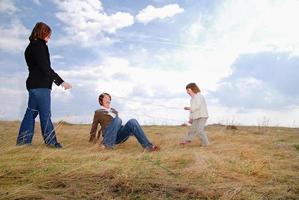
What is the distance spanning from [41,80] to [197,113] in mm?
4112

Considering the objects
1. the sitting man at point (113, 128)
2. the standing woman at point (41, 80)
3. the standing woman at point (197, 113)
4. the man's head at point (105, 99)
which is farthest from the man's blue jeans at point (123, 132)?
the standing woman at point (197, 113)

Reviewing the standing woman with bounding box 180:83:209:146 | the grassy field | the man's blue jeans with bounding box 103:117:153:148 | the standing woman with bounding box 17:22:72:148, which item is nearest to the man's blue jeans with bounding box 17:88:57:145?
the standing woman with bounding box 17:22:72:148

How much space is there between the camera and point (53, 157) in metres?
6.50

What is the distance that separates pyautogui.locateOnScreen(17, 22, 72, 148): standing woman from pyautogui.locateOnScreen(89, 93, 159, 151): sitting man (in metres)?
1.18

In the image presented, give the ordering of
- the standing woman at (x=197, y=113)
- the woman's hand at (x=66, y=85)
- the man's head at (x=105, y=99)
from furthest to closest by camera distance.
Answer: the standing woman at (x=197, y=113), the man's head at (x=105, y=99), the woman's hand at (x=66, y=85)

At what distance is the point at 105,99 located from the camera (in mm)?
9047

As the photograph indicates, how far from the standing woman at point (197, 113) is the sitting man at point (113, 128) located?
79.8 inches

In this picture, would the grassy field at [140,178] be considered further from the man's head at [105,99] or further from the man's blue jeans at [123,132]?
the man's head at [105,99]

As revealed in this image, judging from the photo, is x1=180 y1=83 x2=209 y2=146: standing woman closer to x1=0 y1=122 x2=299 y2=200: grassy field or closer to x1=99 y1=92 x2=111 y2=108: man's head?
x1=99 y1=92 x2=111 y2=108: man's head

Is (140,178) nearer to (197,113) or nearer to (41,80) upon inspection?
(41,80)

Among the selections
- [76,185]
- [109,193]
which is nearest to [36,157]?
[76,185]

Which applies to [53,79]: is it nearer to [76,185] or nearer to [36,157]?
[36,157]

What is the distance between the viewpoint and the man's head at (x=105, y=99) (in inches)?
354

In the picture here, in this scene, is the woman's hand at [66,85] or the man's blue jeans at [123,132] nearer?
the woman's hand at [66,85]
